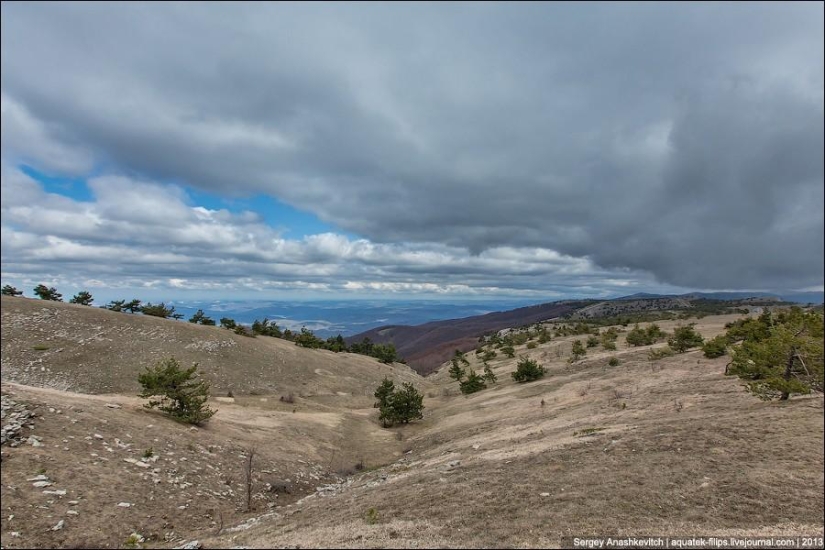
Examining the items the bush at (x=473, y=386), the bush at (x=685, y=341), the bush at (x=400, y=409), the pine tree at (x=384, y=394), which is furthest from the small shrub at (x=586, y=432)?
the bush at (x=473, y=386)

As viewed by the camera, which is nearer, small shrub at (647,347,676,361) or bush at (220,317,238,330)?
small shrub at (647,347,676,361)

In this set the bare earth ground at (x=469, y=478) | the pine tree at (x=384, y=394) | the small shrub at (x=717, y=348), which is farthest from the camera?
the pine tree at (x=384, y=394)

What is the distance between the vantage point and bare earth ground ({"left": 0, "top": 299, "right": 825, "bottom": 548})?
11.1 m

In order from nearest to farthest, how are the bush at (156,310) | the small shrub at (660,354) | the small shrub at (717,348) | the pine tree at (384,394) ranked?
the small shrub at (717,348) → the small shrub at (660,354) → the pine tree at (384,394) → the bush at (156,310)

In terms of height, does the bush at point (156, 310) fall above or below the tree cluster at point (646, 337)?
above

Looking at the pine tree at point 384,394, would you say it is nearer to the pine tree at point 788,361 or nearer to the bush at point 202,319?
the pine tree at point 788,361

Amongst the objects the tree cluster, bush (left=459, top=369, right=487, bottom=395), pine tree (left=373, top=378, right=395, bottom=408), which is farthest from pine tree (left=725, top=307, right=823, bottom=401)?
the tree cluster

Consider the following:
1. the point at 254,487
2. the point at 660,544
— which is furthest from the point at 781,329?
the point at 254,487

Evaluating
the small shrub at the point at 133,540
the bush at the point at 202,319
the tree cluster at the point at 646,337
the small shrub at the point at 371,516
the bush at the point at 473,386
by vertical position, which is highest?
the bush at the point at 202,319

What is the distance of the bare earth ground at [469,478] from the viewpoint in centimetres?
1111

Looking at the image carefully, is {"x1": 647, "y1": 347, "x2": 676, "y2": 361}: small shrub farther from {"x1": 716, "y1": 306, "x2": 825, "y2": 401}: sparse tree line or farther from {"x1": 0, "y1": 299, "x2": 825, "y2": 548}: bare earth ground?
{"x1": 716, "y1": 306, "x2": 825, "y2": 401}: sparse tree line

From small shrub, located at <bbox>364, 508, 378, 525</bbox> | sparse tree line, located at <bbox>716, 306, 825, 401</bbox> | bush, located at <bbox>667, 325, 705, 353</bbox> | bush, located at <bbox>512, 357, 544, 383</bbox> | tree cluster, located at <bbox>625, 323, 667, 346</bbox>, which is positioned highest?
sparse tree line, located at <bbox>716, 306, 825, 401</bbox>

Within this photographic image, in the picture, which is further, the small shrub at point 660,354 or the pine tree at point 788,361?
the small shrub at point 660,354

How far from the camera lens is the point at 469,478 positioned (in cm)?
1652
